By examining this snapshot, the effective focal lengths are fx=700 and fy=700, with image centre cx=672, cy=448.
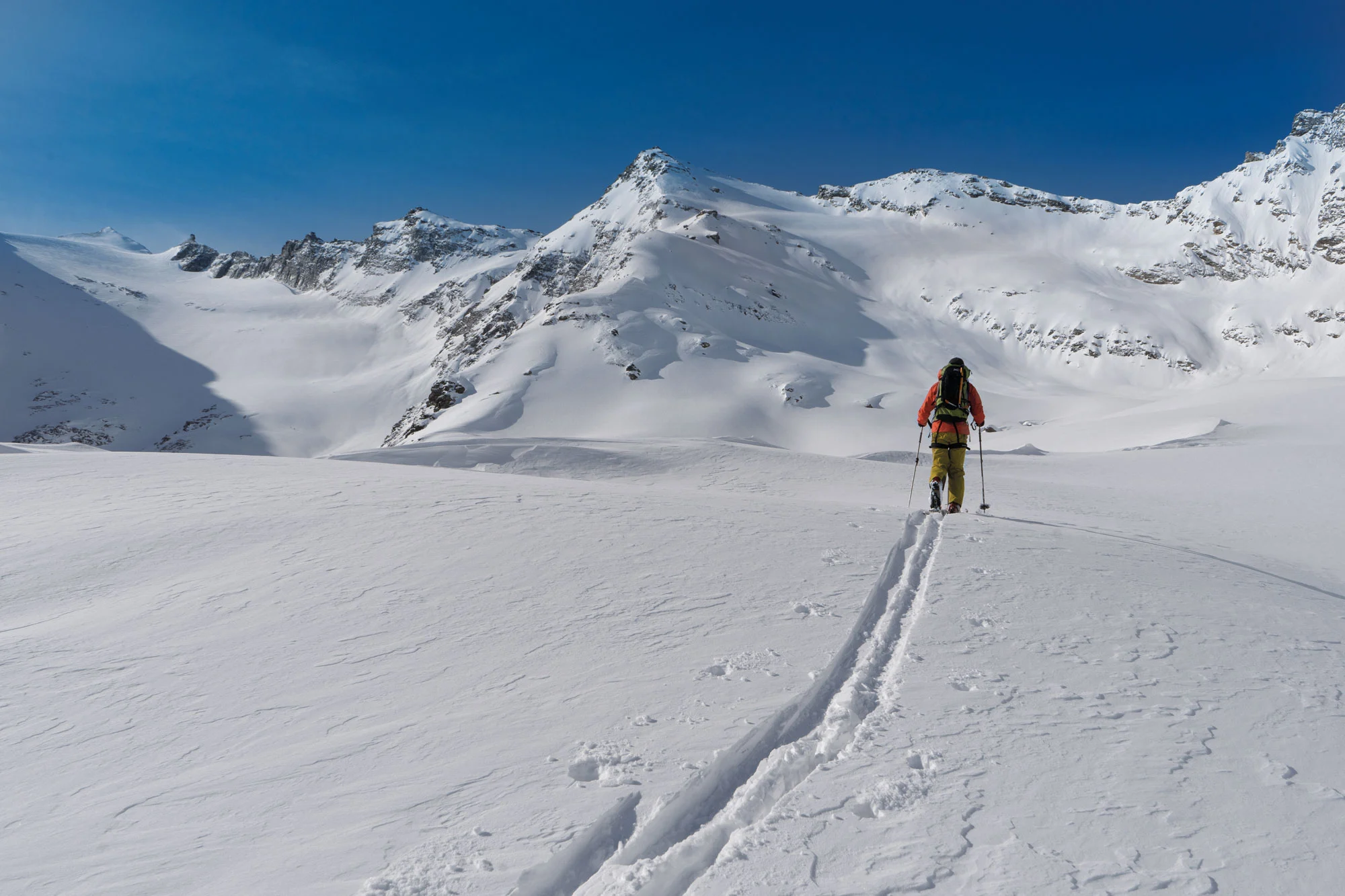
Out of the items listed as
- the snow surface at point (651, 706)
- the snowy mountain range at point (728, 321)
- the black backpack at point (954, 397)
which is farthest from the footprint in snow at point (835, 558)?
the snowy mountain range at point (728, 321)

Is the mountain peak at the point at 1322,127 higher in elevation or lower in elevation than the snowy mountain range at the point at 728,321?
higher

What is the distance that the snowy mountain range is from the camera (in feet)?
211

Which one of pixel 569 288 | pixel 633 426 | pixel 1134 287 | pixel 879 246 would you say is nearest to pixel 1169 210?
pixel 1134 287

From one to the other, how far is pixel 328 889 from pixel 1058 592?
572cm

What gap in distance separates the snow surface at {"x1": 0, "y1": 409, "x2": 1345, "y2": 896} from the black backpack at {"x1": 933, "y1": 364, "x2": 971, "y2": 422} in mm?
2206

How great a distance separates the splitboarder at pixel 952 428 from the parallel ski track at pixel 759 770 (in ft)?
18.7

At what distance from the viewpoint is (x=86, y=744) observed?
3859 mm

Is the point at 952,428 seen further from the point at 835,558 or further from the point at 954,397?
the point at 835,558

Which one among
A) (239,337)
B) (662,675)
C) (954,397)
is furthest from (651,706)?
(239,337)

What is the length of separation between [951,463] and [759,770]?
7956 millimetres

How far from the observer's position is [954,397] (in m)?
10.4

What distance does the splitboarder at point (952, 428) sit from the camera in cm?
1032

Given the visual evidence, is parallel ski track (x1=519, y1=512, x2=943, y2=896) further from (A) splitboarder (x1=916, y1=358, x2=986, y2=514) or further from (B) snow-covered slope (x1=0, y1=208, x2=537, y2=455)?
(B) snow-covered slope (x1=0, y1=208, x2=537, y2=455)

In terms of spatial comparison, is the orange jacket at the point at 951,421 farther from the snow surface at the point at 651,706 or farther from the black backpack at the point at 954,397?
the snow surface at the point at 651,706
